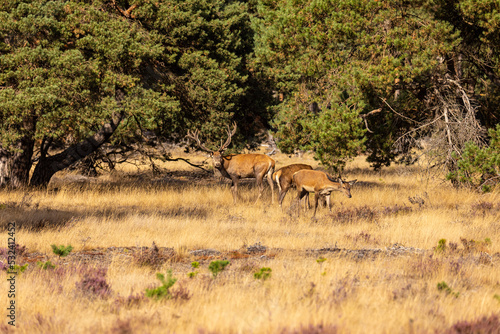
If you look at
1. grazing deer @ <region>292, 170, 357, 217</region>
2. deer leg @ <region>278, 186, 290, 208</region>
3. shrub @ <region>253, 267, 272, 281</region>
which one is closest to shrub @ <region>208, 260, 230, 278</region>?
shrub @ <region>253, 267, 272, 281</region>

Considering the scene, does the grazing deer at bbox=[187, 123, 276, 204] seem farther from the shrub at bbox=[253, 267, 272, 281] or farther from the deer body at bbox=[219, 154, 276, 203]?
the shrub at bbox=[253, 267, 272, 281]

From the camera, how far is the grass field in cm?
543

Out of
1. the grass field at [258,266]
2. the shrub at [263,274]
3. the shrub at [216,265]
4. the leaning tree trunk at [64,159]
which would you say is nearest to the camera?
the grass field at [258,266]

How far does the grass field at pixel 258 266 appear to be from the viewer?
5.43m

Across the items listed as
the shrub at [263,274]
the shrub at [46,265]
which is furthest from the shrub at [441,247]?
the shrub at [46,265]

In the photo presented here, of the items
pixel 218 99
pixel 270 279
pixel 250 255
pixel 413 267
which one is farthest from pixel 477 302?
pixel 218 99

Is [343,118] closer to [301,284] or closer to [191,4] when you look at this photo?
[191,4]

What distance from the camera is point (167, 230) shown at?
425 inches

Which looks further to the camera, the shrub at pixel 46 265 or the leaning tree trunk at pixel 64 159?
the leaning tree trunk at pixel 64 159

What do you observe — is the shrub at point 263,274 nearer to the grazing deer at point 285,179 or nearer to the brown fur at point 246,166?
the grazing deer at point 285,179

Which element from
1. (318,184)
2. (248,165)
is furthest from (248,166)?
(318,184)

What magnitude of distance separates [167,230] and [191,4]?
8503mm

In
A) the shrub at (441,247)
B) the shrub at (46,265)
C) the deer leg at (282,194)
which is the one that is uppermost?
the shrub at (441,247)

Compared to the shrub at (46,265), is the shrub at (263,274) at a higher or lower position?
higher
